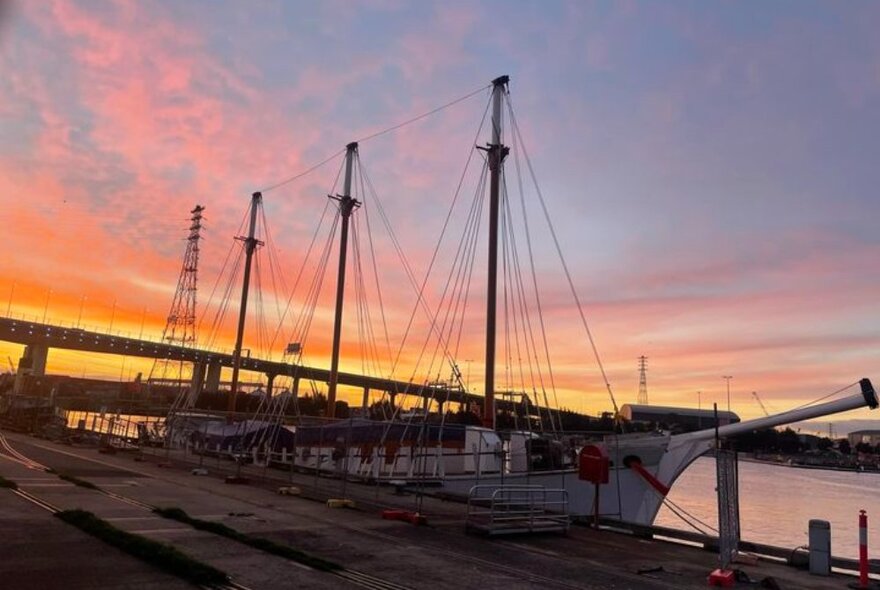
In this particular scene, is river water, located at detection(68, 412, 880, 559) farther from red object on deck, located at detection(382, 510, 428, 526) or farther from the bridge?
the bridge

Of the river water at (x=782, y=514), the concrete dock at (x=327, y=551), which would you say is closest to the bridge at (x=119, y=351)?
the river water at (x=782, y=514)

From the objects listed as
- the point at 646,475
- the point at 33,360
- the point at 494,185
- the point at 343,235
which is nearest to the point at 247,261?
the point at 343,235

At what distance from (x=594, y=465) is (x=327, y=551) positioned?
7.86 metres

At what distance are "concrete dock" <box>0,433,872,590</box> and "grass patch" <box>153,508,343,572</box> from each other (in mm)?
197

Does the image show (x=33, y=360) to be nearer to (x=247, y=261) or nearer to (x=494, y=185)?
(x=247, y=261)

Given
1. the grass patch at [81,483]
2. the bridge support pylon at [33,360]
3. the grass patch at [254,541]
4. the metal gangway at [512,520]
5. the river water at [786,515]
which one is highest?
the bridge support pylon at [33,360]

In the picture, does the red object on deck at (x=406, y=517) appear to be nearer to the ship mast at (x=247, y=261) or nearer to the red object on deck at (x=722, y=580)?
the red object on deck at (x=722, y=580)

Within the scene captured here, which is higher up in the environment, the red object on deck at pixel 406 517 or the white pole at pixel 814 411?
the white pole at pixel 814 411

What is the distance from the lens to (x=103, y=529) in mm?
12000

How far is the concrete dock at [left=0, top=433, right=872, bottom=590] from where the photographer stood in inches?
382

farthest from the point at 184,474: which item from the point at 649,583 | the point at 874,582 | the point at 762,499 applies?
the point at 762,499

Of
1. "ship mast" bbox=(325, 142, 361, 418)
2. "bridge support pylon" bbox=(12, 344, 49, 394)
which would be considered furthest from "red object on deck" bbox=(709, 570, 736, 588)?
"bridge support pylon" bbox=(12, 344, 49, 394)

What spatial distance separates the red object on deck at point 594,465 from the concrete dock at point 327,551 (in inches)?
54.0

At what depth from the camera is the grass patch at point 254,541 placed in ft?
34.8
